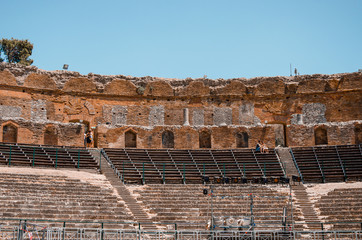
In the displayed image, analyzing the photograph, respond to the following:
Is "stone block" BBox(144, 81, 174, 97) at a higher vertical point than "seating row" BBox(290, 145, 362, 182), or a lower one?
higher

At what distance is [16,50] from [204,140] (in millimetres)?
26036

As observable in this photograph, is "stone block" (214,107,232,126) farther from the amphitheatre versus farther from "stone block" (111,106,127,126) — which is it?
"stone block" (111,106,127,126)

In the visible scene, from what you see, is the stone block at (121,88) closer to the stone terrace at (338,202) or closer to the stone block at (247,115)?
the stone block at (247,115)

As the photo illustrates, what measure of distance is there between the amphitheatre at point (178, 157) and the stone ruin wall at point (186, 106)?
0.25ft

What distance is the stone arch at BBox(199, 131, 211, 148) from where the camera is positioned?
37366 mm

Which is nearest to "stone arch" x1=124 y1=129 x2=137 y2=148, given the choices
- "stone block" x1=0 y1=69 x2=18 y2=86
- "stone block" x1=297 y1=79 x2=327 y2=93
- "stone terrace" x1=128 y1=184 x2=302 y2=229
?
"stone block" x1=0 y1=69 x2=18 y2=86

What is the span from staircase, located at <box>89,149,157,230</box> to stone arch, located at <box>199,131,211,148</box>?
27.3 ft

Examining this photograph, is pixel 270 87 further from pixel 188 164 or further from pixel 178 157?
pixel 188 164

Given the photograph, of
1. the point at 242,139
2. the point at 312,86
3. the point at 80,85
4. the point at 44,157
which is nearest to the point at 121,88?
the point at 80,85

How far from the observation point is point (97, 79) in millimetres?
38625

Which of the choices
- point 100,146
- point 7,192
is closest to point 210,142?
point 100,146

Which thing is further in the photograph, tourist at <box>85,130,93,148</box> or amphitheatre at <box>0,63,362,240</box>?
tourist at <box>85,130,93,148</box>

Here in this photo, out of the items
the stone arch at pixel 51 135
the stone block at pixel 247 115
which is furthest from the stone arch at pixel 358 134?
the stone arch at pixel 51 135

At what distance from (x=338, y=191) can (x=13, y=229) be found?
16482 millimetres
